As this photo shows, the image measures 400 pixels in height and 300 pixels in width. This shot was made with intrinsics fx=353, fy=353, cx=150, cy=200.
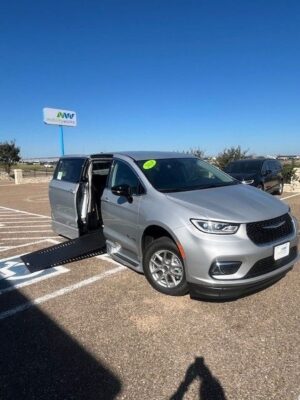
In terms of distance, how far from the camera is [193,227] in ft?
12.2

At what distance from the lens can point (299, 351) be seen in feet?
10.1

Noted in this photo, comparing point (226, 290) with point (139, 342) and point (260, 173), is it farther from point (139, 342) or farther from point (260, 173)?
point (260, 173)

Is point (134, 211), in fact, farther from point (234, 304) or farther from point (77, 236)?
point (77, 236)

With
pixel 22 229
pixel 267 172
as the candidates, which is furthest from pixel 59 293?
pixel 267 172

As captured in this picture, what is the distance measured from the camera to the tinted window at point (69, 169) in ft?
21.0

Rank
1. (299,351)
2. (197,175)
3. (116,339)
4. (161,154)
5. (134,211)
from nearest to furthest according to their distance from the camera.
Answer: (299,351)
(116,339)
(134,211)
(197,175)
(161,154)

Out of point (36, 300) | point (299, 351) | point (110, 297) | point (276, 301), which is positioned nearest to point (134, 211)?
point (110, 297)

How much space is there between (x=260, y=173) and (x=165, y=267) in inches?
381

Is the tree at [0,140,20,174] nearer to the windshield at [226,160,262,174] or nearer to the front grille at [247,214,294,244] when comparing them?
the windshield at [226,160,262,174]

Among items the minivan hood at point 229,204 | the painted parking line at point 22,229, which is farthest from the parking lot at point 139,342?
the painted parking line at point 22,229

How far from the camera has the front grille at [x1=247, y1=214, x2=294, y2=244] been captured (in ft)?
12.0

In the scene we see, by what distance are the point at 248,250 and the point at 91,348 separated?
1774 mm

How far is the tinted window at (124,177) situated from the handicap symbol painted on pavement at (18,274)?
1607mm

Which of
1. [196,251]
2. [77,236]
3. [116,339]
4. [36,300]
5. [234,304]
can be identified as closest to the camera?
[116,339]
